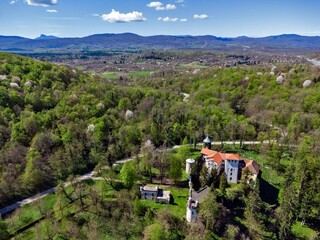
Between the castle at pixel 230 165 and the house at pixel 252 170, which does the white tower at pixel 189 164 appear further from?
the house at pixel 252 170

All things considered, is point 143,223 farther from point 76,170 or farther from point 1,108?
point 1,108

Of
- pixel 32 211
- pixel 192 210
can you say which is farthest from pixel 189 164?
pixel 32 211

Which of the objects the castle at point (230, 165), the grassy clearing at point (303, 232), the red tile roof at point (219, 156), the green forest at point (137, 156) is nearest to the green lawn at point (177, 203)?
the green forest at point (137, 156)

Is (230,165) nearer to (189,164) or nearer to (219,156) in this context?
(219,156)

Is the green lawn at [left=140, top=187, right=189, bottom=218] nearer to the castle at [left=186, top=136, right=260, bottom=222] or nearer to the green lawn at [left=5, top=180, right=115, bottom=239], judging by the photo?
the castle at [left=186, top=136, right=260, bottom=222]

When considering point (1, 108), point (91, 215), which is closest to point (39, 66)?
point (1, 108)

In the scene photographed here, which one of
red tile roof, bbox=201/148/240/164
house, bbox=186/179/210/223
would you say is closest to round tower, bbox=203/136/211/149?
red tile roof, bbox=201/148/240/164

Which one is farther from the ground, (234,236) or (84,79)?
(84,79)
